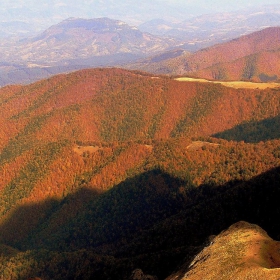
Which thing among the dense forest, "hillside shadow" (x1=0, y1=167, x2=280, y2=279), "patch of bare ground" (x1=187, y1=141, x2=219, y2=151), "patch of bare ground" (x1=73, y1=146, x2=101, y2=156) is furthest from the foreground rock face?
"patch of bare ground" (x1=73, y1=146, x2=101, y2=156)

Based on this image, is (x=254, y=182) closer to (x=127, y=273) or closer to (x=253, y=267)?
(x=127, y=273)

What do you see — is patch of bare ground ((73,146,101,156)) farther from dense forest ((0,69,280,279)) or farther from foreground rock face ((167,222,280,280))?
foreground rock face ((167,222,280,280))

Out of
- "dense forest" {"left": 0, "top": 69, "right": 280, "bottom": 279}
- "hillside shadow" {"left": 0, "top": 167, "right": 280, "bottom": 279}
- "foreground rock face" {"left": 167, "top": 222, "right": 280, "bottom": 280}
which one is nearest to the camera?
→ "foreground rock face" {"left": 167, "top": 222, "right": 280, "bottom": 280}

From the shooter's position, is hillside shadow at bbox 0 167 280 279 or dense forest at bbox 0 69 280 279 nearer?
hillside shadow at bbox 0 167 280 279

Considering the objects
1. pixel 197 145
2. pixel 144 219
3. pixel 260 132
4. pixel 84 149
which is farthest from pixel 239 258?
pixel 260 132

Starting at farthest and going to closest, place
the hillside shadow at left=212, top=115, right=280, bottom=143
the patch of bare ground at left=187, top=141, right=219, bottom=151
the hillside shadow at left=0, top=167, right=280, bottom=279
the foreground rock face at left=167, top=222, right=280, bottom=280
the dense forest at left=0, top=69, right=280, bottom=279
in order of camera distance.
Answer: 1. the hillside shadow at left=212, top=115, right=280, bottom=143
2. the patch of bare ground at left=187, top=141, right=219, bottom=151
3. the dense forest at left=0, top=69, right=280, bottom=279
4. the hillside shadow at left=0, top=167, right=280, bottom=279
5. the foreground rock face at left=167, top=222, right=280, bottom=280

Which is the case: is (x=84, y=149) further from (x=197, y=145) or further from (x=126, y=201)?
(x=197, y=145)

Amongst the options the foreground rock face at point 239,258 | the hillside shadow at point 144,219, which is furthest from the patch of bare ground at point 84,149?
the foreground rock face at point 239,258
